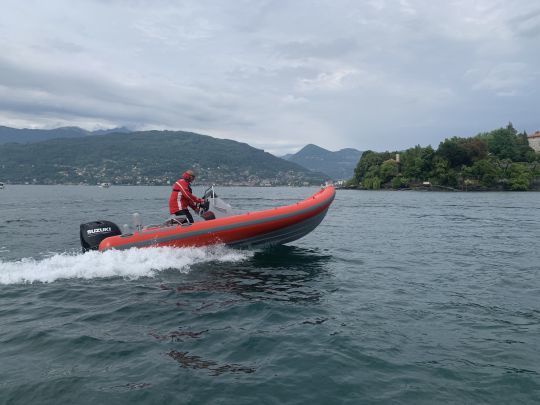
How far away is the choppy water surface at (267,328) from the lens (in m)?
4.29

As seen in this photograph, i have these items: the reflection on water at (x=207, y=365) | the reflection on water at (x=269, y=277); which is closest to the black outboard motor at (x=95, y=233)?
the reflection on water at (x=269, y=277)

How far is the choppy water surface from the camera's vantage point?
4285 millimetres

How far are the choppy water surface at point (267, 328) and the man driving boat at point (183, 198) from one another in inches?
47.8

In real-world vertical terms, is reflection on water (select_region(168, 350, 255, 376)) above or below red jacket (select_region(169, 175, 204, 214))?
below

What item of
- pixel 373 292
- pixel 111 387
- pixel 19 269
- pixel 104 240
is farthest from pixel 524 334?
pixel 19 269

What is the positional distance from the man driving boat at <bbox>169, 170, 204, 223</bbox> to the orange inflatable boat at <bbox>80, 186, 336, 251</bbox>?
43cm

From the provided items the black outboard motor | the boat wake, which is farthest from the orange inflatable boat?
the boat wake

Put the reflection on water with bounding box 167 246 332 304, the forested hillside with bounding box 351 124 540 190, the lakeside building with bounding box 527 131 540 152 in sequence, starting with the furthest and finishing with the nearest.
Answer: the lakeside building with bounding box 527 131 540 152 < the forested hillside with bounding box 351 124 540 190 < the reflection on water with bounding box 167 246 332 304

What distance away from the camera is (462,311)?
6684 mm

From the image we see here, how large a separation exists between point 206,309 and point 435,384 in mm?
3933

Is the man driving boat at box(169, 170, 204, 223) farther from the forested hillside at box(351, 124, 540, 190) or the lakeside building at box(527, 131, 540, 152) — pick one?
the lakeside building at box(527, 131, 540, 152)

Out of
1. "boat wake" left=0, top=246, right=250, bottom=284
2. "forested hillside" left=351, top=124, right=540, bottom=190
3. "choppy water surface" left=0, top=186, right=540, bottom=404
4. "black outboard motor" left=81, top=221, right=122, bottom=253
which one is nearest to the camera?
"choppy water surface" left=0, top=186, right=540, bottom=404

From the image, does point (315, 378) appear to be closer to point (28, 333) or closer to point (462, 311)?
point (462, 311)

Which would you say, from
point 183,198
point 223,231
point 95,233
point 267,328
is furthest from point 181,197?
point 267,328
